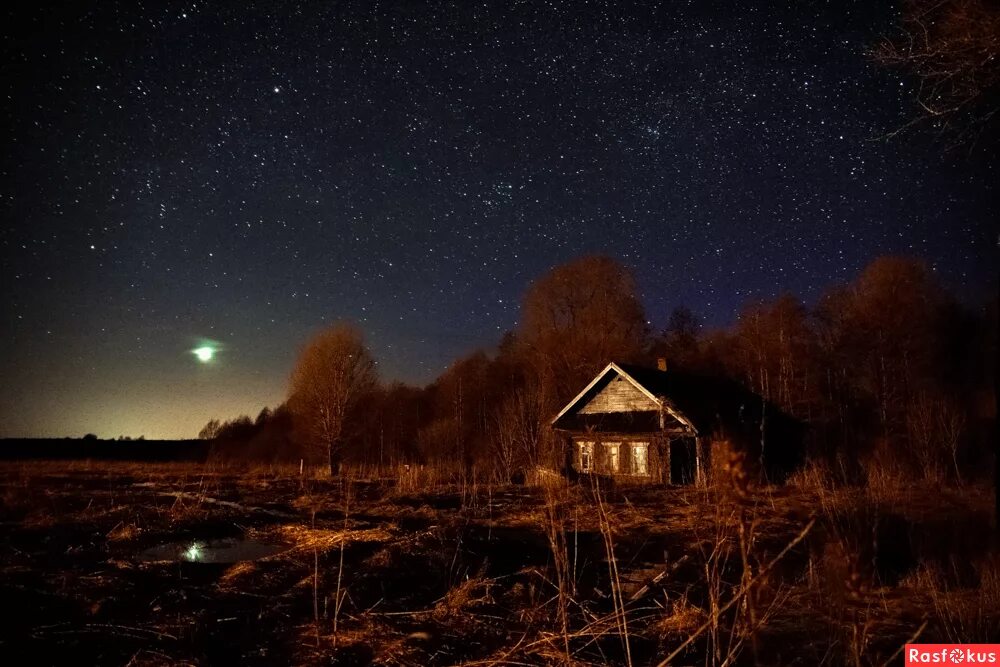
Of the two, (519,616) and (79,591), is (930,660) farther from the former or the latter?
(79,591)

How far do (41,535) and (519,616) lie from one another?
1151cm

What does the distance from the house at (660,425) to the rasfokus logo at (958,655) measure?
676 inches

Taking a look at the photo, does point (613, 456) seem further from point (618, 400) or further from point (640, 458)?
point (618, 400)

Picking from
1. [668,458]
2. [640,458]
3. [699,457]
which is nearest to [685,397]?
[699,457]

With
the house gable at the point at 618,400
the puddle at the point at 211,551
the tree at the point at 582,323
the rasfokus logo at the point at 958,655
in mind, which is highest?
the tree at the point at 582,323

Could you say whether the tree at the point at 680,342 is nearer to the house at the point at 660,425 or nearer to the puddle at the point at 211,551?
the house at the point at 660,425

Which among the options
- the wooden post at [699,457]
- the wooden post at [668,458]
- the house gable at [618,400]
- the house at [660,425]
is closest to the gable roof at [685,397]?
the house at [660,425]

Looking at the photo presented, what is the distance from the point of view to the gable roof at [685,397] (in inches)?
912

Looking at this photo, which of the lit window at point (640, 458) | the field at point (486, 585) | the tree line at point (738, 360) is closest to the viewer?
the field at point (486, 585)

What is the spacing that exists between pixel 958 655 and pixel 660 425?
1959 cm

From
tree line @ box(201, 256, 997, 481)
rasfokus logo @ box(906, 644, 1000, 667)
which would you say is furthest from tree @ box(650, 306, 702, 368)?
rasfokus logo @ box(906, 644, 1000, 667)

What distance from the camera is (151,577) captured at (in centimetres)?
798

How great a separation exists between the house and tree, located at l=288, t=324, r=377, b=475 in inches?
583

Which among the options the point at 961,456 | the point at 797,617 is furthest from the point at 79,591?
the point at 961,456
